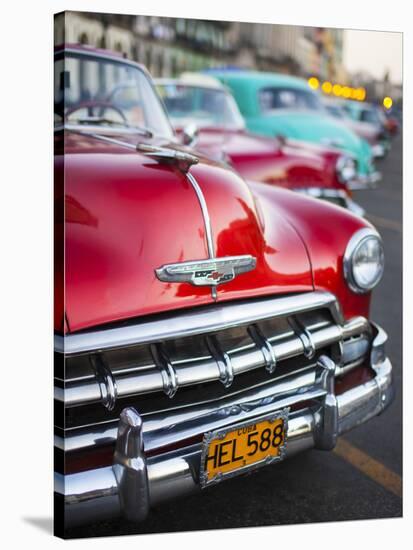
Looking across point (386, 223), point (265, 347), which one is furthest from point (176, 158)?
point (386, 223)

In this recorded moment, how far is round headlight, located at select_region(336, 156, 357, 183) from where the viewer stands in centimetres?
352

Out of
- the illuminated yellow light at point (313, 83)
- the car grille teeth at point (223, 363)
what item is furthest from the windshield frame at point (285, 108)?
the car grille teeth at point (223, 363)

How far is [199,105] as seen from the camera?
10.5 feet

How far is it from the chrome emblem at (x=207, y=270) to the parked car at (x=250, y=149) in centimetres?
105

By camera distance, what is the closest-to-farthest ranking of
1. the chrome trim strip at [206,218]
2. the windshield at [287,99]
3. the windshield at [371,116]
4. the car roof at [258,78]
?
1. the chrome trim strip at [206,218]
2. the car roof at [258,78]
3. the windshield at [371,116]
4. the windshield at [287,99]

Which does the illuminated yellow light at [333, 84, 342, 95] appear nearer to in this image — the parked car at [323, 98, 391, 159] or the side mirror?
the parked car at [323, 98, 391, 159]

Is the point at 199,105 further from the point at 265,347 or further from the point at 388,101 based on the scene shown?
the point at 265,347

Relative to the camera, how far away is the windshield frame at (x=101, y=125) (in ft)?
7.32

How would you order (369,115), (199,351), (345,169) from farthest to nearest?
(345,169) → (369,115) → (199,351)

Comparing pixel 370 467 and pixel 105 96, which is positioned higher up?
pixel 105 96

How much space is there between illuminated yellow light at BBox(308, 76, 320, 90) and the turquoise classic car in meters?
0.03

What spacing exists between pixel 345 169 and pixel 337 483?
1618 mm

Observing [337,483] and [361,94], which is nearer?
[337,483]

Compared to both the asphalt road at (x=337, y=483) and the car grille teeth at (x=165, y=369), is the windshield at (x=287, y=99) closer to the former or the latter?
the asphalt road at (x=337, y=483)
